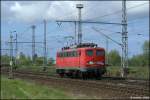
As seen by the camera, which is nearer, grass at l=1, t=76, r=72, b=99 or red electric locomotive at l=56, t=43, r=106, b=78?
grass at l=1, t=76, r=72, b=99

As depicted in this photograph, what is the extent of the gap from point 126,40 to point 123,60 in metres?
2.21

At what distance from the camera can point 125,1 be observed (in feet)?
181

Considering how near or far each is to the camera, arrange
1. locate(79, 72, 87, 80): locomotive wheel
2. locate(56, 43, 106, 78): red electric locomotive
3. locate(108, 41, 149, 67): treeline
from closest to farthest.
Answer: locate(56, 43, 106, 78): red electric locomotive < locate(79, 72, 87, 80): locomotive wheel < locate(108, 41, 149, 67): treeline

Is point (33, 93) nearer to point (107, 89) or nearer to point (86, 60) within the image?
point (107, 89)

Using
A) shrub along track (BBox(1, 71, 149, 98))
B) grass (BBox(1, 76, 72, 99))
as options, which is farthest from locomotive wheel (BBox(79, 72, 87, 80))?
grass (BBox(1, 76, 72, 99))

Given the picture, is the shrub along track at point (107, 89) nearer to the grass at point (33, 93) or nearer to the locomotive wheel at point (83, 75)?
the grass at point (33, 93)

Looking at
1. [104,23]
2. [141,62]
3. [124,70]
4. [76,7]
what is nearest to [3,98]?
[124,70]

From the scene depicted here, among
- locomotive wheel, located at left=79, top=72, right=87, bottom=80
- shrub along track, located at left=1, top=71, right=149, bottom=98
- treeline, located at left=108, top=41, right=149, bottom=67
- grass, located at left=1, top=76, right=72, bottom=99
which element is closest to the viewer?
grass, located at left=1, top=76, right=72, bottom=99

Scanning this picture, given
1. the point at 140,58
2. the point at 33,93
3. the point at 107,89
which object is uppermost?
the point at 140,58

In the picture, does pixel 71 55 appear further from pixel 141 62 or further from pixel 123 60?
pixel 141 62

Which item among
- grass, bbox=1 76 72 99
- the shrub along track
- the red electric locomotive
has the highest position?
the red electric locomotive

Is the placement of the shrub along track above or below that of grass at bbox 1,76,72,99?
below

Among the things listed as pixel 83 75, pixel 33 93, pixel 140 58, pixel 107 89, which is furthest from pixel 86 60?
pixel 140 58

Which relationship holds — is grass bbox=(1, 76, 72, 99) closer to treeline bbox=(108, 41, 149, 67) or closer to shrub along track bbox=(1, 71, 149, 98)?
shrub along track bbox=(1, 71, 149, 98)
